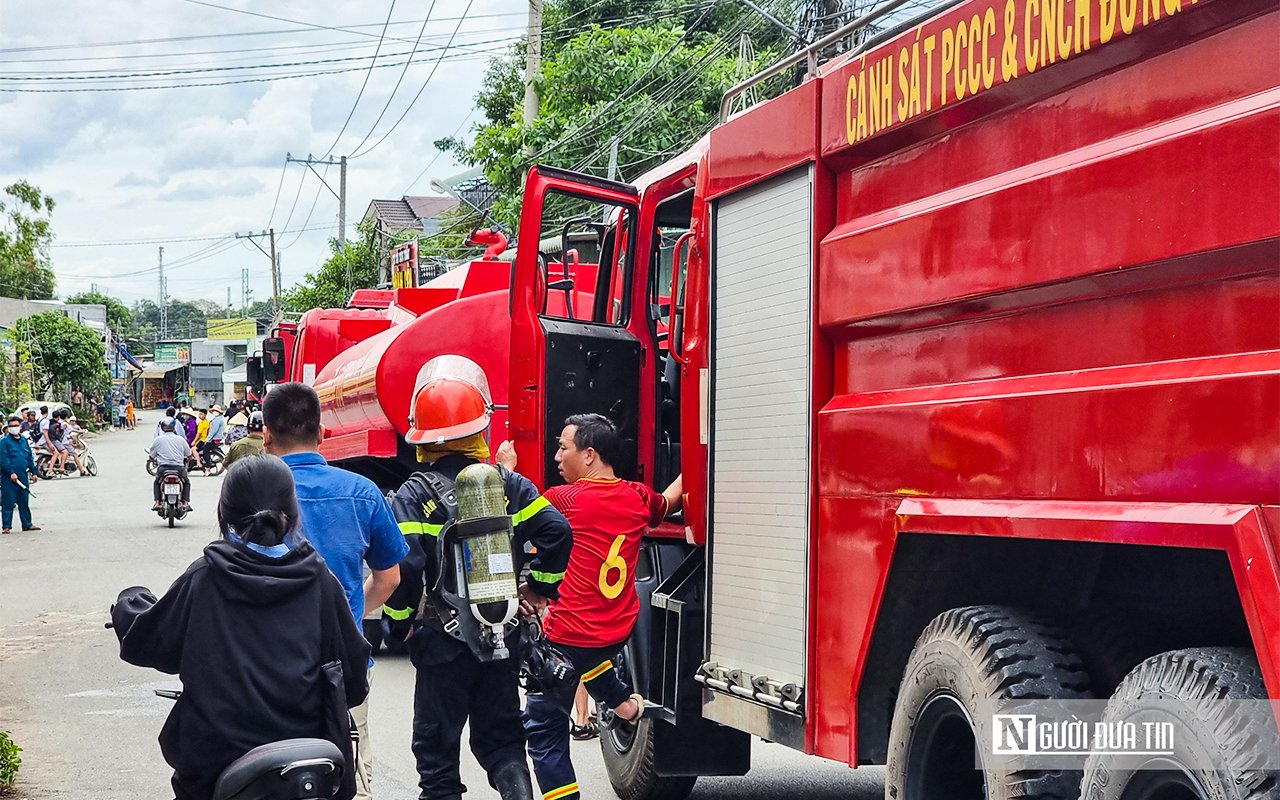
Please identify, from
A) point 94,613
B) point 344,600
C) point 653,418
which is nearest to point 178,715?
point 344,600

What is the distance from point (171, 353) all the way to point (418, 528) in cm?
12424

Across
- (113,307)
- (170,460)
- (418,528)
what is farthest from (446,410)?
(113,307)

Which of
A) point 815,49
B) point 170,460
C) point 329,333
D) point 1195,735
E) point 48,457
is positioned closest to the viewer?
point 1195,735

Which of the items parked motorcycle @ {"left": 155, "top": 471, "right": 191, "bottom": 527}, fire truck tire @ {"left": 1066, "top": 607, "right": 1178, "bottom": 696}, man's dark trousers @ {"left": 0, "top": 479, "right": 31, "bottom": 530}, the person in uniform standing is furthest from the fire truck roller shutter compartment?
man's dark trousers @ {"left": 0, "top": 479, "right": 31, "bottom": 530}

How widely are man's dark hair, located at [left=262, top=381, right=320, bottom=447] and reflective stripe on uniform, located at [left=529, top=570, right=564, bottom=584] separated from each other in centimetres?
94

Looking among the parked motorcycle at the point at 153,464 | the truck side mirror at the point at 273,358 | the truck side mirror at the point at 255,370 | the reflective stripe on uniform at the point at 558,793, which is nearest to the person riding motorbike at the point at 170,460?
the parked motorcycle at the point at 153,464

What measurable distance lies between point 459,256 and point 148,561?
916 inches

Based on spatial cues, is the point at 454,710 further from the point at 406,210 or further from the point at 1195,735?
the point at 406,210

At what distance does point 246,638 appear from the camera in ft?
11.1

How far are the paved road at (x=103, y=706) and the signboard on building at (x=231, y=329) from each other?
98186 mm

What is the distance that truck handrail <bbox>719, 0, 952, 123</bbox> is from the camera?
13.4 ft

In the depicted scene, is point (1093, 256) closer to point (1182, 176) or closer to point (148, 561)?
point (1182, 176)

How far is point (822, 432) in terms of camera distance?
4.32 meters

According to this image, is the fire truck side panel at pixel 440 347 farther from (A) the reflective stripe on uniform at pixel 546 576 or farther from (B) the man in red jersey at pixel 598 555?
(A) the reflective stripe on uniform at pixel 546 576
